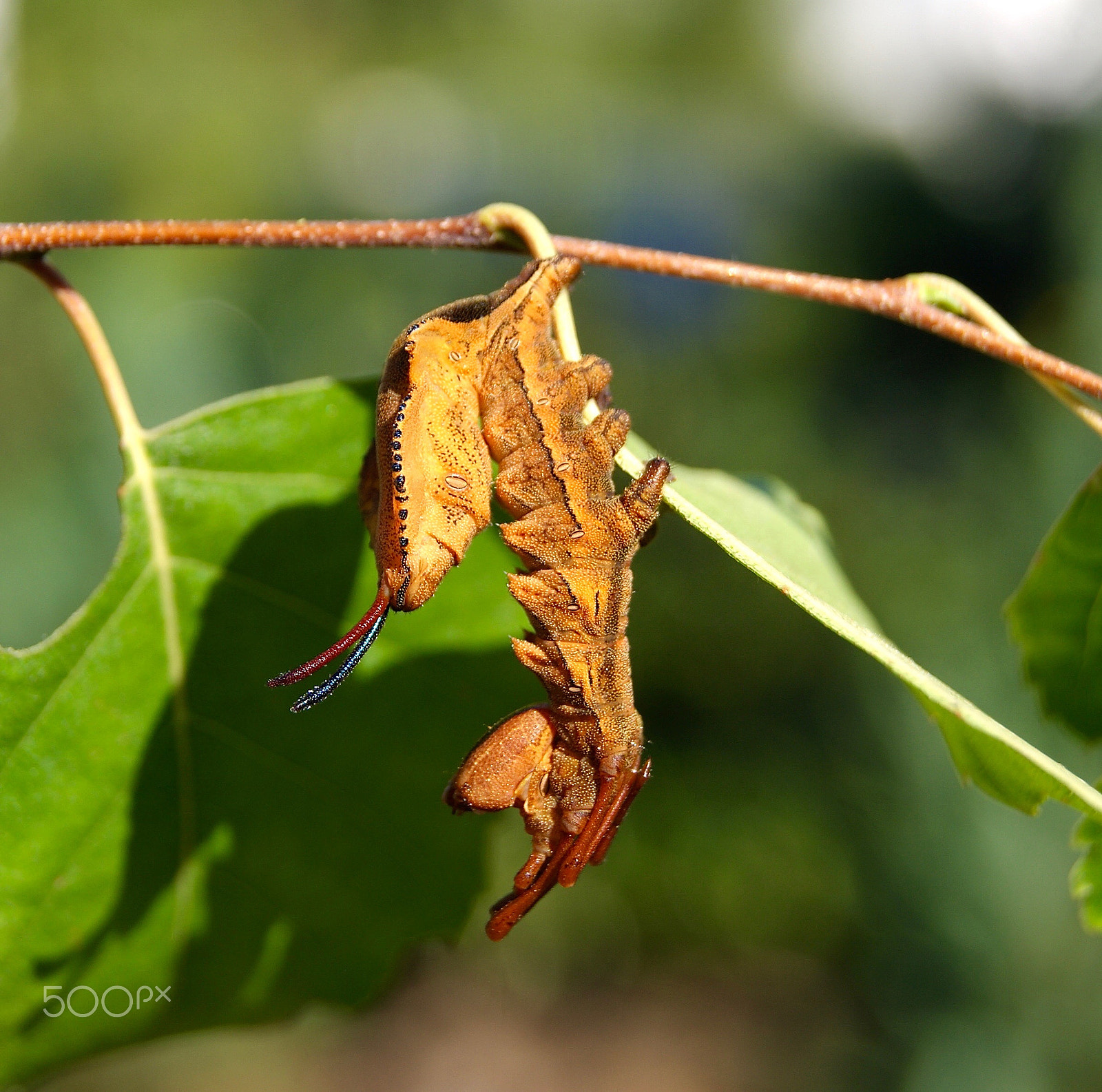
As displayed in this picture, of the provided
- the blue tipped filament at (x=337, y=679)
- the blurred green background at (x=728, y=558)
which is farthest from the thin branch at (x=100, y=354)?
the blurred green background at (x=728, y=558)

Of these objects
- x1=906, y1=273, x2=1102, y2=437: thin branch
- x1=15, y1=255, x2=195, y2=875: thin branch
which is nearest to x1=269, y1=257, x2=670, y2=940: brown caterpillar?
x1=15, y1=255, x2=195, y2=875: thin branch

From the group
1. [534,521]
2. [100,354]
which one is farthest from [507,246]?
[100,354]

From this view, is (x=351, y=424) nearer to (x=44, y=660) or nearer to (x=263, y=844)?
(x=44, y=660)

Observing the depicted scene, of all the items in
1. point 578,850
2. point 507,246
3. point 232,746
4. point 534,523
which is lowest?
point 232,746

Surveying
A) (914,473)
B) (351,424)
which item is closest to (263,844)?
(351,424)

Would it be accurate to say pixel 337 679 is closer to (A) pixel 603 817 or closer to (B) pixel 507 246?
(A) pixel 603 817

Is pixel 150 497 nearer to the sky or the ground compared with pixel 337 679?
nearer to the ground

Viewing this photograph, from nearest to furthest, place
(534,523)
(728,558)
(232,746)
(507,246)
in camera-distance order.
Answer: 1. (534,523)
2. (507,246)
3. (232,746)
4. (728,558)
